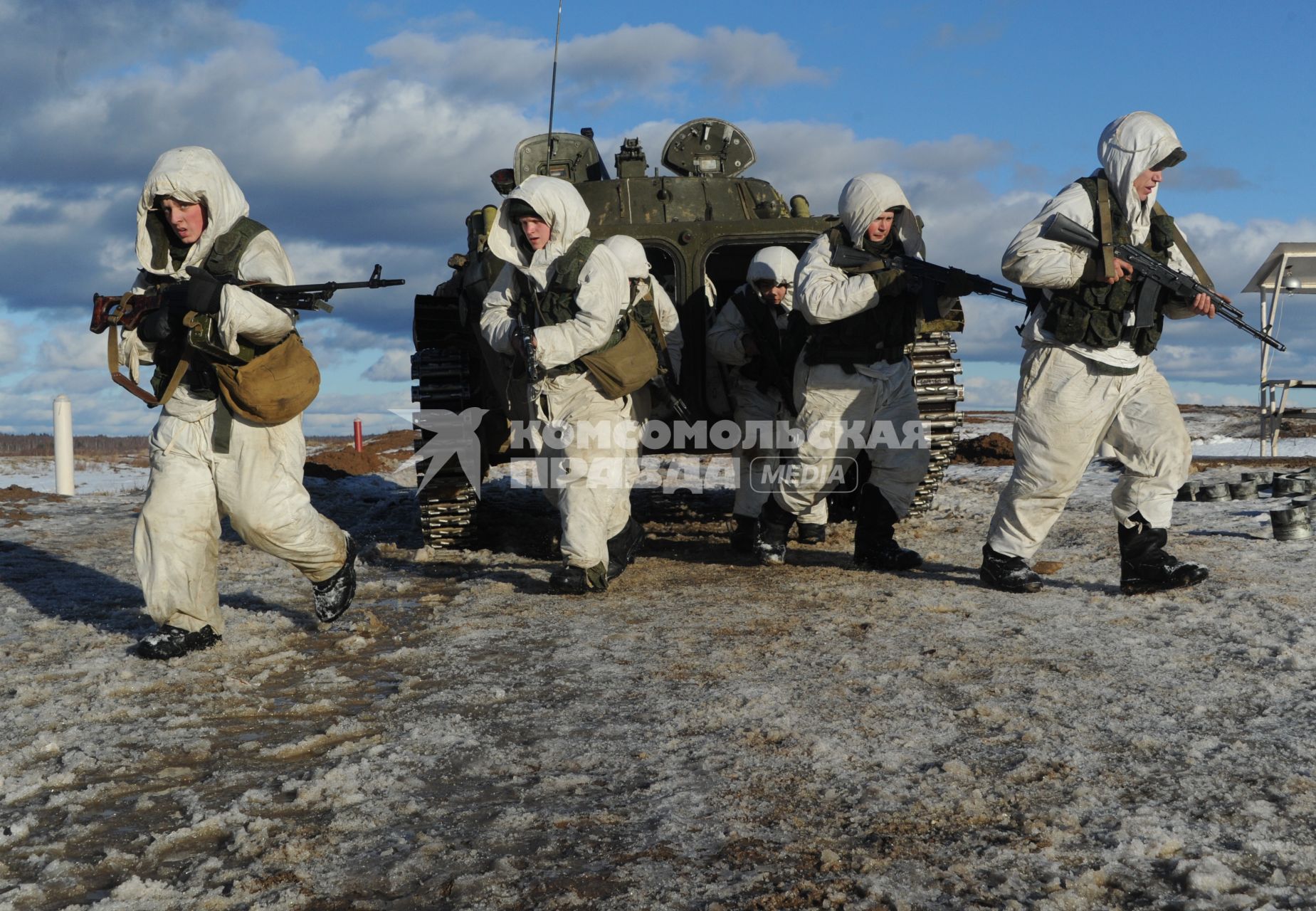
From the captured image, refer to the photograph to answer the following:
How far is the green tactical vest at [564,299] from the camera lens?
6.19 m

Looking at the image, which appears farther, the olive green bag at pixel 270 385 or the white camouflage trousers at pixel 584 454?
the white camouflage trousers at pixel 584 454

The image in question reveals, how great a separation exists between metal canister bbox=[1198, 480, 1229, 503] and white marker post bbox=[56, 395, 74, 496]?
463 inches

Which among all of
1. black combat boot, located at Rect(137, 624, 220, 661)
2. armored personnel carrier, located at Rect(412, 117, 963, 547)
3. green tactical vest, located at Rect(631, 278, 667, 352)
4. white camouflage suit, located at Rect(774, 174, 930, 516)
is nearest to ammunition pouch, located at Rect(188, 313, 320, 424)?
black combat boot, located at Rect(137, 624, 220, 661)

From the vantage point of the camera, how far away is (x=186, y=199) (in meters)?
4.93

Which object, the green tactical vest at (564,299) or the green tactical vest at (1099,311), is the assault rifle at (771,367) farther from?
the green tactical vest at (1099,311)

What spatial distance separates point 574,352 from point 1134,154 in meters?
2.79

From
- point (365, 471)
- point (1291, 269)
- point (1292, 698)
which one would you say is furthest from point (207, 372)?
point (1291, 269)

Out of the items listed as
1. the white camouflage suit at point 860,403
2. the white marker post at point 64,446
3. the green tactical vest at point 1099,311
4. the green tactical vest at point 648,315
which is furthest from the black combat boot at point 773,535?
the white marker post at point 64,446

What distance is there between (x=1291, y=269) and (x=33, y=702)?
1605cm

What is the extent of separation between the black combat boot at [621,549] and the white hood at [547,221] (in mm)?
1506

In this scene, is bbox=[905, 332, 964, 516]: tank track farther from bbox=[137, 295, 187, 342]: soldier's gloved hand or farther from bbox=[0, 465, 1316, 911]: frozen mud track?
bbox=[137, 295, 187, 342]: soldier's gloved hand

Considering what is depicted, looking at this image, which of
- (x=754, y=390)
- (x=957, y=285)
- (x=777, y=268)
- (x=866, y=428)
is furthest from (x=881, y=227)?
(x=754, y=390)

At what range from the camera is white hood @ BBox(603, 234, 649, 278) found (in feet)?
23.0

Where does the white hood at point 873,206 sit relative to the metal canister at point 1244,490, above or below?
above
